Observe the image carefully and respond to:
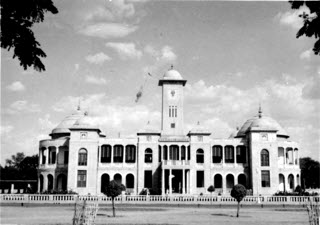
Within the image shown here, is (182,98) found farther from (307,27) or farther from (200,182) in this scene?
(307,27)

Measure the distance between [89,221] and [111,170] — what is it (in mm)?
45829

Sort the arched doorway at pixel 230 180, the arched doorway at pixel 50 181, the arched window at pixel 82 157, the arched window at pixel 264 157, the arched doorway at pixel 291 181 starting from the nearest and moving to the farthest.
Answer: the arched window at pixel 264 157 → the arched window at pixel 82 157 → the arched doorway at pixel 230 180 → the arched doorway at pixel 50 181 → the arched doorway at pixel 291 181

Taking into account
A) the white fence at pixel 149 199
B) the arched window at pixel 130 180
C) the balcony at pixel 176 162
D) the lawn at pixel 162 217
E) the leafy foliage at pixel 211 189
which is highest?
the balcony at pixel 176 162

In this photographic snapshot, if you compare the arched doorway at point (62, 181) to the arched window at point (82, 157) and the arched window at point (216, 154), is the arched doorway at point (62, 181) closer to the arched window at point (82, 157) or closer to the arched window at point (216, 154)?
the arched window at point (82, 157)

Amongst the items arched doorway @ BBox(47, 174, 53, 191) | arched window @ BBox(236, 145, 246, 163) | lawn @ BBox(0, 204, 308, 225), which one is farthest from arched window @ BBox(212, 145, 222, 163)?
arched doorway @ BBox(47, 174, 53, 191)

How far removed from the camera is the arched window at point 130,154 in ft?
192

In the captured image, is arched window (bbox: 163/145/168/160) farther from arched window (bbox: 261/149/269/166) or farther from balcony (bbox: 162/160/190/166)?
arched window (bbox: 261/149/269/166)

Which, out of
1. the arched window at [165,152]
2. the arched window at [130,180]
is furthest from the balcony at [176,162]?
the arched window at [130,180]

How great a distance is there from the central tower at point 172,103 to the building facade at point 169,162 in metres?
2.21

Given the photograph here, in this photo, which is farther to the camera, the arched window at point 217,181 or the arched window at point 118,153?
the arched window at point 217,181

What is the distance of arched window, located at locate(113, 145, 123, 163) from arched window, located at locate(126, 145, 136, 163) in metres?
0.93

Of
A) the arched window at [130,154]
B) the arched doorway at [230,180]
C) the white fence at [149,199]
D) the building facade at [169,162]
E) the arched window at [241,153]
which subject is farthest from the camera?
the arched doorway at [230,180]

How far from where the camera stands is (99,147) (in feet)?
193

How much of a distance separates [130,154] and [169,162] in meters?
6.39
